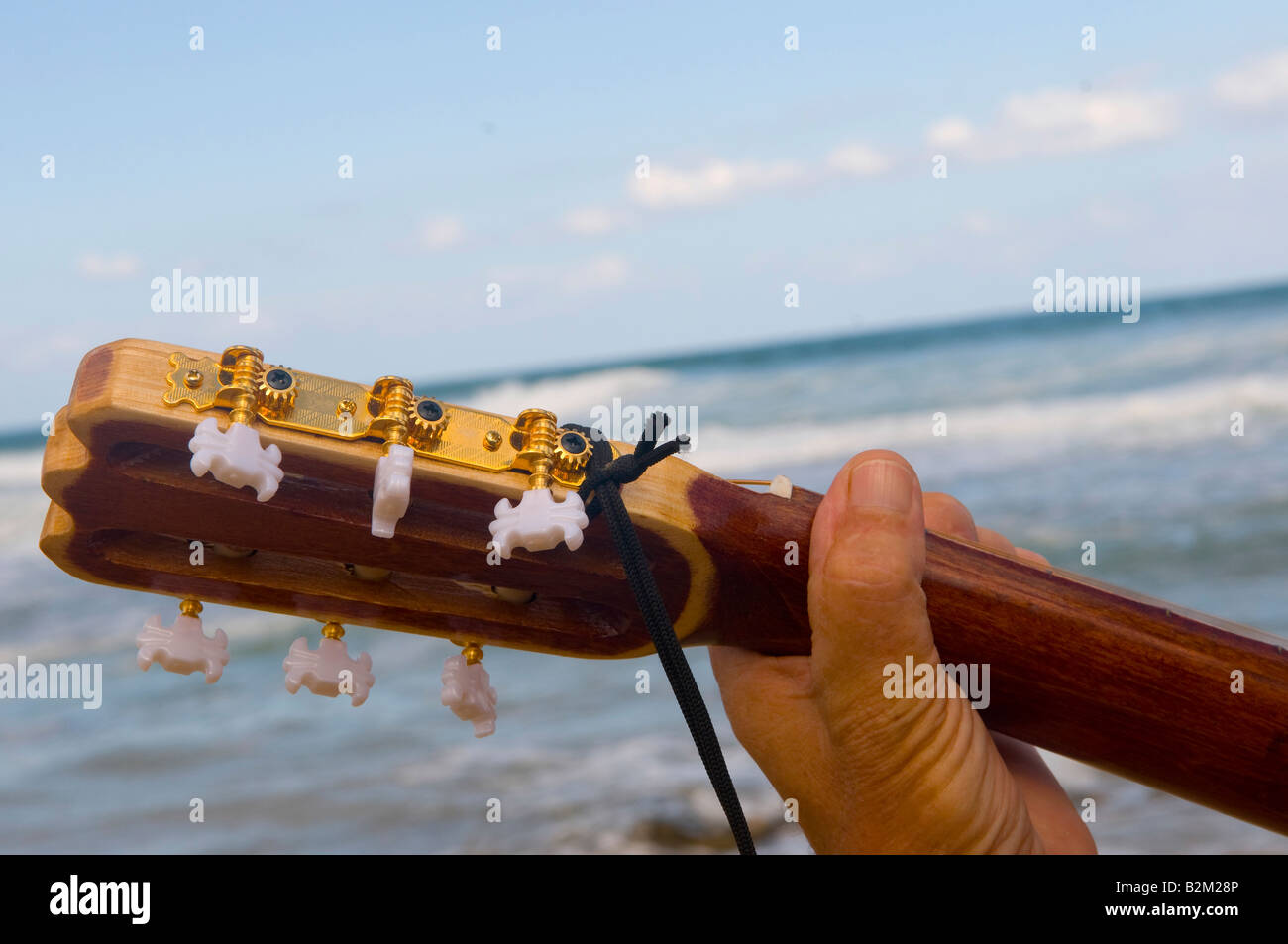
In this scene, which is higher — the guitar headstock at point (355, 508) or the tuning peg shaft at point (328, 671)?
the guitar headstock at point (355, 508)

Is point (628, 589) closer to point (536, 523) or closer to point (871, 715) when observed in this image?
point (536, 523)

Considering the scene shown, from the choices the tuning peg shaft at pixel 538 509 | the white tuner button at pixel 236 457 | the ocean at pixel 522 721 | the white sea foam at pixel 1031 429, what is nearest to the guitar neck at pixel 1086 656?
the tuning peg shaft at pixel 538 509

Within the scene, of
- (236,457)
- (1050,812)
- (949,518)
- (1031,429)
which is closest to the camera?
(236,457)

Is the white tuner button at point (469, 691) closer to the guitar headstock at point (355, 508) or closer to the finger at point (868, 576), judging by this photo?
the guitar headstock at point (355, 508)

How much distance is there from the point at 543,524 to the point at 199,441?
404 millimetres

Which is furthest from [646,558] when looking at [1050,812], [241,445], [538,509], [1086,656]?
[1050,812]

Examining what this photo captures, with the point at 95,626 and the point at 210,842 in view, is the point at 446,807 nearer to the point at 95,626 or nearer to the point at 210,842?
the point at 210,842

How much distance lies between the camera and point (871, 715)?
1554mm

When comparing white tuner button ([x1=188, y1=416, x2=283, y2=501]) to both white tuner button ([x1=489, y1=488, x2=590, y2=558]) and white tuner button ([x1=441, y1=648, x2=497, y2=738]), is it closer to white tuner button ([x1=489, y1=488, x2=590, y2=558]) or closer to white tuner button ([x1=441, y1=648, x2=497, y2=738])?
white tuner button ([x1=489, y1=488, x2=590, y2=558])

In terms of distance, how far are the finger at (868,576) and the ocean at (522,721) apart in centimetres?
52

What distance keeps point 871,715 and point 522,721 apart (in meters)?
3.65

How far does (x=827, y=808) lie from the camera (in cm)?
173

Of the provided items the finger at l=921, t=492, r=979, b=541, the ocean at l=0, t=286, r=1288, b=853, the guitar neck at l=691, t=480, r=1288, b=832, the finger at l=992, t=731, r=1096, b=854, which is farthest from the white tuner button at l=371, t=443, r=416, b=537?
the finger at l=921, t=492, r=979, b=541

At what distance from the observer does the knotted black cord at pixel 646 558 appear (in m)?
1.34
